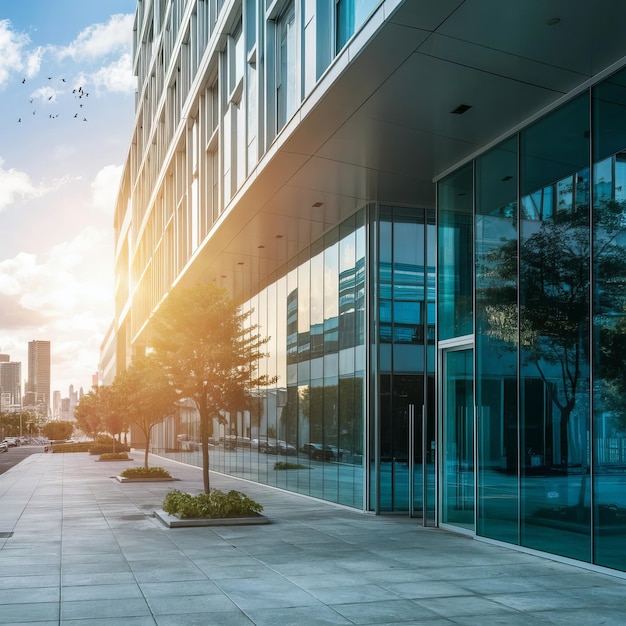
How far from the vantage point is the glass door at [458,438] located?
53.8 ft

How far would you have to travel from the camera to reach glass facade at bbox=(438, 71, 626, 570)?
12.1 metres

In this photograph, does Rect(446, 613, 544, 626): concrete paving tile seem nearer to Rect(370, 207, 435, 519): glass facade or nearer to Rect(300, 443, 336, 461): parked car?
Rect(370, 207, 435, 519): glass facade

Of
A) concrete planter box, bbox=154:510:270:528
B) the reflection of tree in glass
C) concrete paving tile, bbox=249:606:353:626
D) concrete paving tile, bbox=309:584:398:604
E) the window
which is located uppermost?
the window

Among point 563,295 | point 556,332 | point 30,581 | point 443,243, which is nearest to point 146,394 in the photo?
point 443,243

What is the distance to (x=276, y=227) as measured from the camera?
23.6m

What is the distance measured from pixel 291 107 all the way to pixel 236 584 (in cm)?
1099

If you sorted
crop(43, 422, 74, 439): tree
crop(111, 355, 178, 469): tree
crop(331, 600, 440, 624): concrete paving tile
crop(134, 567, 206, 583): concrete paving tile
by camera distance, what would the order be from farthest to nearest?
crop(43, 422, 74, 439): tree → crop(111, 355, 178, 469): tree → crop(134, 567, 206, 583): concrete paving tile → crop(331, 600, 440, 624): concrete paving tile

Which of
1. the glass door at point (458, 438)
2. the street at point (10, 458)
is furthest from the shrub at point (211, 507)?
the street at point (10, 458)

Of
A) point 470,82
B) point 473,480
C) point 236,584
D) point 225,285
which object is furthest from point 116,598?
point 225,285

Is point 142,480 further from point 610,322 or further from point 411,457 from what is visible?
point 610,322

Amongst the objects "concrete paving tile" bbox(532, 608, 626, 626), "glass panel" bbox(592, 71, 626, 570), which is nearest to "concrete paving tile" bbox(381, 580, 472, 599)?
"concrete paving tile" bbox(532, 608, 626, 626)

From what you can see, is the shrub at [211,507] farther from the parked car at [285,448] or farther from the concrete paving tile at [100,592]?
the parked car at [285,448]

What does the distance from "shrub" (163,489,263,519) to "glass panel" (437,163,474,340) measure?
18.6 feet

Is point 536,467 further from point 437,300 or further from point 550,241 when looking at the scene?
point 437,300
